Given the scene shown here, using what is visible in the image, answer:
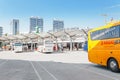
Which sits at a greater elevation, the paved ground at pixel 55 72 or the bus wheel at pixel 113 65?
the bus wheel at pixel 113 65

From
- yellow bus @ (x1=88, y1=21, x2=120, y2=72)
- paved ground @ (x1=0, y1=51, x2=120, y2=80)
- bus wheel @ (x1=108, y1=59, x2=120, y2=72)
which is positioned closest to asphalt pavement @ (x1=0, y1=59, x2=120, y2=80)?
paved ground @ (x1=0, y1=51, x2=120, y2=80)

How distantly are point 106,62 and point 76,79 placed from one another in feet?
15.4

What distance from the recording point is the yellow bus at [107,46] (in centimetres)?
1386

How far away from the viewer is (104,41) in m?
15.4

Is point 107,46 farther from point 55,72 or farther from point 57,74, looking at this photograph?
point 57,74

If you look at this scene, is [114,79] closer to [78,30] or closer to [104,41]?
[104,41]

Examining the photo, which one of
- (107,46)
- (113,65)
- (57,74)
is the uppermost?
(107,46)

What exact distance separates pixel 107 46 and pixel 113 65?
1.35m

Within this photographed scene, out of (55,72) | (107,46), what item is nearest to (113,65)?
(107,46)

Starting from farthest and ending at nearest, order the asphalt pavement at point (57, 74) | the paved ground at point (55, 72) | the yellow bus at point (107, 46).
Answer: the yellow bus at point (107, 46)
the paved ground at point (55, 72)
the asphalt pavement at point (57, 74)

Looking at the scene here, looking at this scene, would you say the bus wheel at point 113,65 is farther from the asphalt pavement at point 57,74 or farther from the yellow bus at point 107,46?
the asphalt pavement at point 57,74

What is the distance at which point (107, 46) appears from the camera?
49.0 ft

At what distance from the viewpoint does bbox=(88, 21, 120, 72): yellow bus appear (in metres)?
13.9

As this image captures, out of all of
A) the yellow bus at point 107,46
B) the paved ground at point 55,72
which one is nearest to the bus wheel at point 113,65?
the yellow bus at point 107,46
